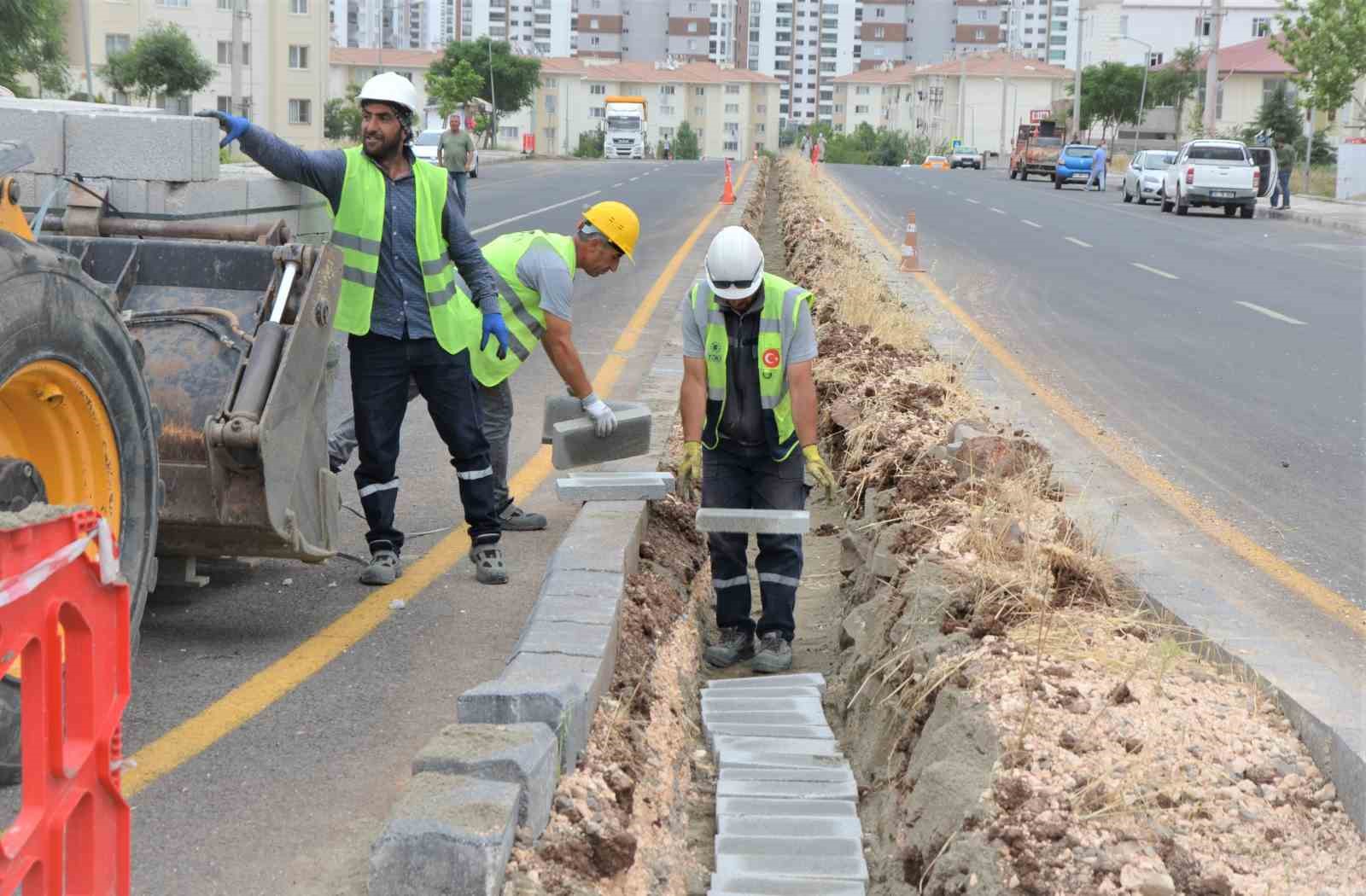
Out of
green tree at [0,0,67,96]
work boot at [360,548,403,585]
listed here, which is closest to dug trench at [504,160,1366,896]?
work boot at [360,548,403,585]

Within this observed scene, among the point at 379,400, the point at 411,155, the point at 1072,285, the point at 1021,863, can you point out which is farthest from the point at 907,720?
the point at 1072,285

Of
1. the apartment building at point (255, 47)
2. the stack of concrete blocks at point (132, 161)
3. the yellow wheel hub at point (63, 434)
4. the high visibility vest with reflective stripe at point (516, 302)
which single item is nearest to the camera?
the yellow wheel hub at point (63, 434)

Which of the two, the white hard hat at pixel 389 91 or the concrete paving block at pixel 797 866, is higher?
the white hard hat at pixel 389 91

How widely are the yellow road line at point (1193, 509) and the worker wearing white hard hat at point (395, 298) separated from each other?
Result: 3.14 m

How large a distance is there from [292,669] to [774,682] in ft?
6.20

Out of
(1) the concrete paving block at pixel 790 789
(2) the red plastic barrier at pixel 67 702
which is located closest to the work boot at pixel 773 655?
(1) the concrete paving block at pixel 790 789

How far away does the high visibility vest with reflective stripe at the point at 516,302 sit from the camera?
24.2 feet

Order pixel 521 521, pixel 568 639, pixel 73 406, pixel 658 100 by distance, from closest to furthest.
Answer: pixel 73 406 → pixel 568 639 → pixel 521 521 → pixel 658 100

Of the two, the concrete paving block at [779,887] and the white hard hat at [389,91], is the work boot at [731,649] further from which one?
the white hard hat at [389,91]

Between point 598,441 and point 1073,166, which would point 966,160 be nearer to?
point 1073,166

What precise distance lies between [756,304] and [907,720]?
1.95 metres

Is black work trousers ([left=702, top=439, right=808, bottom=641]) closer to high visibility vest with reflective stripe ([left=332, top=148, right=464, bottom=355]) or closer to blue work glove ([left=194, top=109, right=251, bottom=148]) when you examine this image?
high visibility vest with reflective stripe ([left=332, top=148, right=464, bottom=355])

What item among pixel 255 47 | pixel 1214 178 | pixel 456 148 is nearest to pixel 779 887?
pixel 456 148

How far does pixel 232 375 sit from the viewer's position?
5699mm
